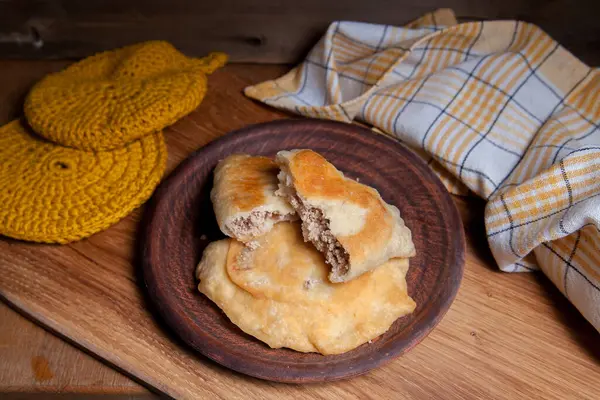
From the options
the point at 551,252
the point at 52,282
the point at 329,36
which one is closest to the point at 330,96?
the point at 329,36

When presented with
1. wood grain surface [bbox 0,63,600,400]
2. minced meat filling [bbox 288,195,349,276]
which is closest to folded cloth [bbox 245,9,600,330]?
wood grain surface [bbox 0,63,600,400]

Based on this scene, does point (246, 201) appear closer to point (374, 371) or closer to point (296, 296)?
point (296, 296)

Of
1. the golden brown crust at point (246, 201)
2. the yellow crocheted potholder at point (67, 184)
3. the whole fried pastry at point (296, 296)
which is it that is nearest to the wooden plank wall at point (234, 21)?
the yellow crocheted potholder at point (67, 184)

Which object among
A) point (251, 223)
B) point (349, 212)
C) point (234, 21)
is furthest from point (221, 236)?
point (234, 21)

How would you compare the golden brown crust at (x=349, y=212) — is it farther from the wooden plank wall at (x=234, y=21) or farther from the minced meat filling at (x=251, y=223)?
the wooden plank wall at (x=234, y=21)

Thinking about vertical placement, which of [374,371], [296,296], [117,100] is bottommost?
[374,371]

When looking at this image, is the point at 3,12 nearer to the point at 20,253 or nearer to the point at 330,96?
the point at 20,253
